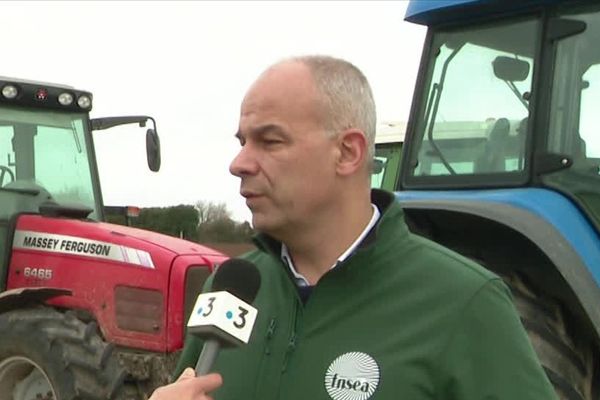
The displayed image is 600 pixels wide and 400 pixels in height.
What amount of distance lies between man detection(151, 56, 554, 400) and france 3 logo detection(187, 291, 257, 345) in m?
0.19

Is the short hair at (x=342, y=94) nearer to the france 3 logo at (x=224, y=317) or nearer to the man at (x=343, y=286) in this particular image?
the man at (x=343, y=286)

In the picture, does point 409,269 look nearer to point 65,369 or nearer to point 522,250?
point 522,250

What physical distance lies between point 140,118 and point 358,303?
17.0 ft

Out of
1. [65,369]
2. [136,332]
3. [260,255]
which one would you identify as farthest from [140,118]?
[260,255]

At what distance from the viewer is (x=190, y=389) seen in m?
1.62

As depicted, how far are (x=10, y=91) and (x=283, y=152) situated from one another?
4815 mm

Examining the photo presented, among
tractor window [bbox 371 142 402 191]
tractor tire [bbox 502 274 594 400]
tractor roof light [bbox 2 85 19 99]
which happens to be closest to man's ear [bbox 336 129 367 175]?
tractor tire [bbox 502 274 594 400]

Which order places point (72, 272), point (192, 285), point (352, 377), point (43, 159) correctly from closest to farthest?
point (352, 377) → point (192, 285) → point (72, 272) → point (43, 159)

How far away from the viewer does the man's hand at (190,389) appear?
1.62 metres

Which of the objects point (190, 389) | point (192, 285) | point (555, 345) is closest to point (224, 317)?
point (190, 389)

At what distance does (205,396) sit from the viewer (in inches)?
64.6

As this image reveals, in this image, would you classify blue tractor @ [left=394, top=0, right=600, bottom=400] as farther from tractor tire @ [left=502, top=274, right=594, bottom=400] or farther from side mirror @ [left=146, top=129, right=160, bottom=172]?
side mirror @ [left=146, top=129, right=160, bottom=172]

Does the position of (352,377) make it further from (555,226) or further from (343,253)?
(555,226)

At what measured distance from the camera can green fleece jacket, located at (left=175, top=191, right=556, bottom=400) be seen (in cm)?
178
